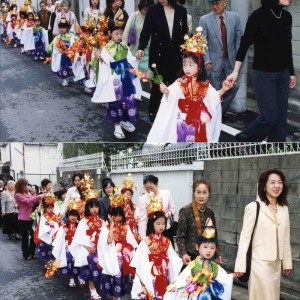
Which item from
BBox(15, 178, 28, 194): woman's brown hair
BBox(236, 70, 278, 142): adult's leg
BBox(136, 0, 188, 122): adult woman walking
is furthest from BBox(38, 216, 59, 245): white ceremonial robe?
BBox(236, 70, 278, 142): adult's leg

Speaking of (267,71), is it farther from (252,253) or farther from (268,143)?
(252,253)

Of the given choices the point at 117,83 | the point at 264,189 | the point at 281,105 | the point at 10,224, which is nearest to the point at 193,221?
the point at 264,189

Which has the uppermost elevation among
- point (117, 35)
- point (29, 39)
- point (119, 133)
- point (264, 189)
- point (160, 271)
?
point (29, 39)

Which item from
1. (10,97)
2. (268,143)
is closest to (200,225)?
(268,143)

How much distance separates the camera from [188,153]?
23.0 feet

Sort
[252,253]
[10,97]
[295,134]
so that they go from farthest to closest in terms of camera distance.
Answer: [10,97] → [295,134] → [252,253]

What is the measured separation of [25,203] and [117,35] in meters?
2.58

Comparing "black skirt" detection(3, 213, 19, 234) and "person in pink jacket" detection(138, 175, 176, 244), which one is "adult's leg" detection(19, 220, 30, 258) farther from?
"person in pink jacket" detection(138, 175, 176, 244)

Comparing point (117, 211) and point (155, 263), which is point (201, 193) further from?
point (117, 211)

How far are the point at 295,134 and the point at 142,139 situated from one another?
1612 mm

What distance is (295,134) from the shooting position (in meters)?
6.84

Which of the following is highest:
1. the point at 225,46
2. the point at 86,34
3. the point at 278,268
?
the point at 86,34

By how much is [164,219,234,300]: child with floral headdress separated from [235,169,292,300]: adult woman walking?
6.4 inches

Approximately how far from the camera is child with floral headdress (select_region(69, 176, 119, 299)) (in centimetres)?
656
